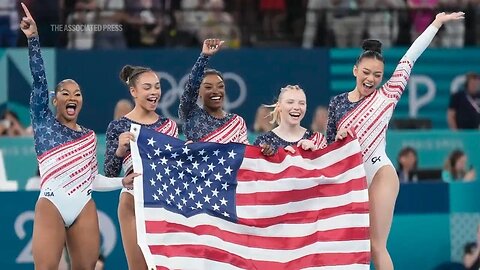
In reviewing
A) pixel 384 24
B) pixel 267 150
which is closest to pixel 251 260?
pixel 267 150

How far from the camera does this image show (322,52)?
45.0 ft

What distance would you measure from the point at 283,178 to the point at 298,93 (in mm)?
581

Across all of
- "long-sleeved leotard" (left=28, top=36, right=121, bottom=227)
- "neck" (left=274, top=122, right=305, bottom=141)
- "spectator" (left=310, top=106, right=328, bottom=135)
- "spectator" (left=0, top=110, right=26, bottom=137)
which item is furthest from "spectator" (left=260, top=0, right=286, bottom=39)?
"long-sleeved leotard" (left=28, top=36, right=121, bottom=227)

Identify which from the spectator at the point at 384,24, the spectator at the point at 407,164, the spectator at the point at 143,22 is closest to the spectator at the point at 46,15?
the spectator at the point at 143,22

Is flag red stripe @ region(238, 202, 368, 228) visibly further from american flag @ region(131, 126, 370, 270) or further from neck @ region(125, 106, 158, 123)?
neck @ region(125, 106, 158, 123)

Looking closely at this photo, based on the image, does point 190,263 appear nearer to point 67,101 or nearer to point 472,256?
point 67,101

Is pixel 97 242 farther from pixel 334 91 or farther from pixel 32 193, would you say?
pixel 334 91

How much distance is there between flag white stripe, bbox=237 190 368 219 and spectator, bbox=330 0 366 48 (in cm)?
497

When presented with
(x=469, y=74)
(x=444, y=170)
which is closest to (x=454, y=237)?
(x=444, y=170)

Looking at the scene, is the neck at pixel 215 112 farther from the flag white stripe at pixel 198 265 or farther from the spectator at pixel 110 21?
the spectator at pixel 110 21

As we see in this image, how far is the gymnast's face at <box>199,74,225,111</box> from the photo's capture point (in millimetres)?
9547

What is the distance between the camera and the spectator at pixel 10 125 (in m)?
13.1

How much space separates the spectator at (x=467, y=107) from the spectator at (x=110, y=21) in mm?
3407

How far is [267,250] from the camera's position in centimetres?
902
